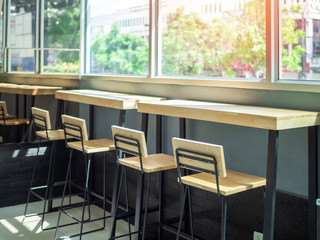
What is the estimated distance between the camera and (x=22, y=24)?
16.0ft

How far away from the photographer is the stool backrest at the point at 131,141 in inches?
113

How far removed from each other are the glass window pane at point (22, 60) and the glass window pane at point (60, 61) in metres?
0.15

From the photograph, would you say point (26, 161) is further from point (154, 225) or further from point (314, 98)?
point (314, 98)

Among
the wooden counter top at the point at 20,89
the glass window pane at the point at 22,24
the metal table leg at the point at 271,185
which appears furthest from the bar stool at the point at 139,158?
A: the glass window pane at the point at 22,24

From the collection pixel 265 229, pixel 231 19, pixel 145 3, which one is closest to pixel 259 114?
pixel 265 229

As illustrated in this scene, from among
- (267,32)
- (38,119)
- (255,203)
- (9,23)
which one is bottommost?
(255,203)

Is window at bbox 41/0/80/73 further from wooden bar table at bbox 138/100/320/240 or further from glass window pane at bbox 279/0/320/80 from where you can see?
glass window pane at bbox 279/0/320/80

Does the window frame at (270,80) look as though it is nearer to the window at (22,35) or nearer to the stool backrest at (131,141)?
the stool backrest at (131,141)

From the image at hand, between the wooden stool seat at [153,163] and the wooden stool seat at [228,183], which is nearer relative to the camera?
the wooden stool seat at [228,183]

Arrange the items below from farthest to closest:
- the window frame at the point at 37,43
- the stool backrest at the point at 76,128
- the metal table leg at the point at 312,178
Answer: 1. the window frame at the point at 37,43
2. the stool backrest at the point at 76,128
3. the metal table leg at the point at 312,178

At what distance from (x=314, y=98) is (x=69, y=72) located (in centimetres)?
315

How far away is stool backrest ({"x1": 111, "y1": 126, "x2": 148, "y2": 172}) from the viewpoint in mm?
2873

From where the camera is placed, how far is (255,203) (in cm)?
286

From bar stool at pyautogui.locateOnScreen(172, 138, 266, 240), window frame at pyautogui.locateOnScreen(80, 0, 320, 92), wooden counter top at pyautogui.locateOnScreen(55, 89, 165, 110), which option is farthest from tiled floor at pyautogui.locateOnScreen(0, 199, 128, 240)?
bar stool at pyautogui.locateOnScreen(172, 138, 266, 240)
